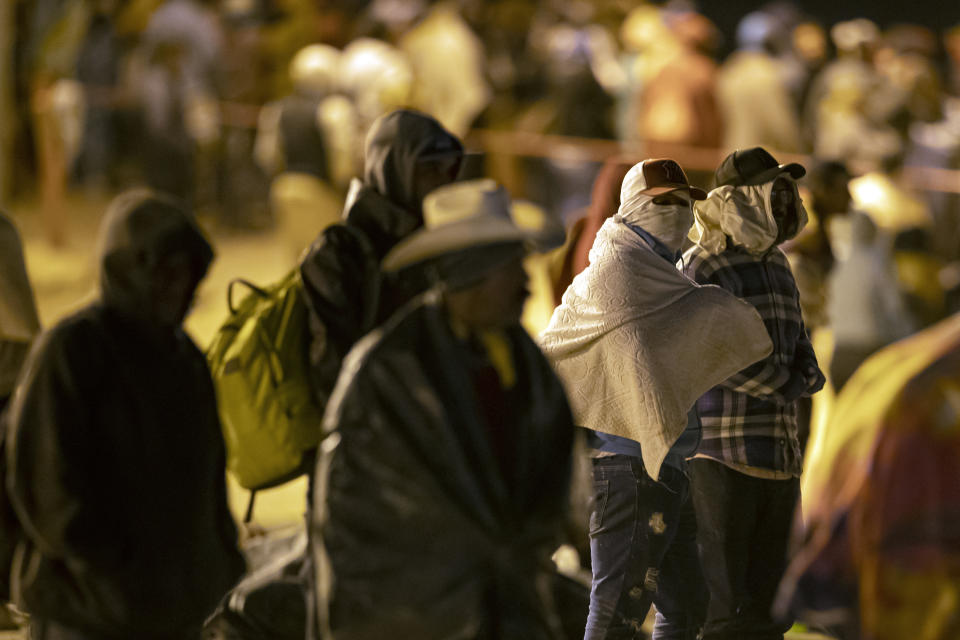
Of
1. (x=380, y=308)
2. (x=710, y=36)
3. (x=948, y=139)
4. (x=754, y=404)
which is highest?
(x=380, y=308)

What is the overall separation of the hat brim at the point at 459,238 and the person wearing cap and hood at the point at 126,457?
2.08 feet

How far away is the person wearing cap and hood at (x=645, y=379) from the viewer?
17.5 feet

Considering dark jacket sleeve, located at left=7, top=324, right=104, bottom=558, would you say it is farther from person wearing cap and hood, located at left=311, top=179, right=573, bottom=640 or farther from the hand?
the hand

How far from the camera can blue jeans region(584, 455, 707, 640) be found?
5.33m

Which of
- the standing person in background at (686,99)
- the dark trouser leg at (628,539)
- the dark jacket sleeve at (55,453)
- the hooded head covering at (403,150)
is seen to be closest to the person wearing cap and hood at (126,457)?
the dark jacket sleeve at (55,453)

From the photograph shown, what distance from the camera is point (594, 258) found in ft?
18.0

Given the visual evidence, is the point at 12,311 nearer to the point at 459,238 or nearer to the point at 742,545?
the point at 459,238

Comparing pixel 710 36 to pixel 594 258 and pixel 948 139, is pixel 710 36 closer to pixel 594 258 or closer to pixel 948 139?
pixel 948 139

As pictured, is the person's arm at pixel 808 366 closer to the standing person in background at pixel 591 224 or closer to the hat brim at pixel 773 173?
the hat brim at pixel 773 173

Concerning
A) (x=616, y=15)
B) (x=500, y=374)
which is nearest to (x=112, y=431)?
(x=500, y=374)

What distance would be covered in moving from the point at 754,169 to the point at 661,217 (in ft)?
1.29

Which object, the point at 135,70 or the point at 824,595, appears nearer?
the point at 824,595

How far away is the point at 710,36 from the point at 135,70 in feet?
16.2

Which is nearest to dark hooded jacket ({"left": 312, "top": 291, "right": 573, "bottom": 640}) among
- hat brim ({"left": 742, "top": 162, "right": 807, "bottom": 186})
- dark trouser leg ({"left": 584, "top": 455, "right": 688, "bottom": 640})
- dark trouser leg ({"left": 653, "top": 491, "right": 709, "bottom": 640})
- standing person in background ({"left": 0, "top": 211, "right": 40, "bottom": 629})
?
dark trouser leg ({"left": 584, "top": 455, "right": 688, "bottom": 640})
